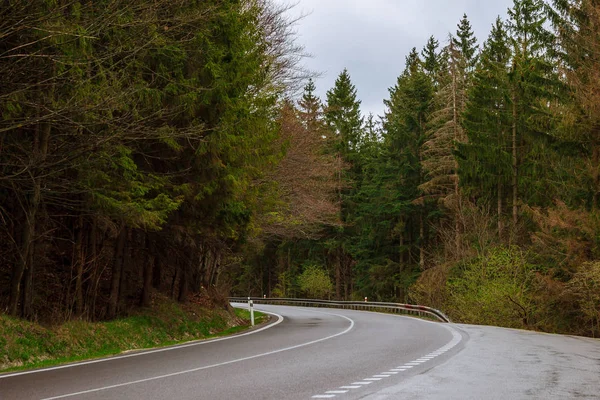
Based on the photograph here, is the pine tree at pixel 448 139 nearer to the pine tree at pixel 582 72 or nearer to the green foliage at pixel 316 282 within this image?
the pine tree at pixel 582 72

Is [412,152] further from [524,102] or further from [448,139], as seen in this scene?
[524,102]

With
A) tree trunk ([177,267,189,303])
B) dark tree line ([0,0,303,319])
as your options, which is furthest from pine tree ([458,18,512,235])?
tree trunk ([177,267,189,303])

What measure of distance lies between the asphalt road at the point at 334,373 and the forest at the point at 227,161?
3369mm

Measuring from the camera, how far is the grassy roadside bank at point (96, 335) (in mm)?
11641

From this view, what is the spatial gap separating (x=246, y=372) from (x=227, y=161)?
8.43m

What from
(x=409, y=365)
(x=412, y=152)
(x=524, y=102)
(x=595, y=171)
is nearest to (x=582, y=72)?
(x=595, y=171)

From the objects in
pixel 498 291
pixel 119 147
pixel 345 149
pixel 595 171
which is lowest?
pixel 498 291

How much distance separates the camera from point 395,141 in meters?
48.3

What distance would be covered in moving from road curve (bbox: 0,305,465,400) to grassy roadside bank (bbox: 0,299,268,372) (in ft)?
4.19

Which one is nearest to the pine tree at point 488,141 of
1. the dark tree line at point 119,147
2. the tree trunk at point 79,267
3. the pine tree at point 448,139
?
the pine tree at point 448,139

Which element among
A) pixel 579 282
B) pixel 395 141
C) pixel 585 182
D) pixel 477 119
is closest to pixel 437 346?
pixel 579 282

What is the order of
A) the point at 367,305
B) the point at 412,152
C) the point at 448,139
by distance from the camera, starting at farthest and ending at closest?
the point at 412,152
the point at 448,139
the point at 367,305

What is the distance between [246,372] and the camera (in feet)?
31.0

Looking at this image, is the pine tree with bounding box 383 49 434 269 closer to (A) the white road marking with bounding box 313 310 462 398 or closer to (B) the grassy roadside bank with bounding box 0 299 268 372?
(B) the grassy roadside bank with bounding box 0 299 268 372
